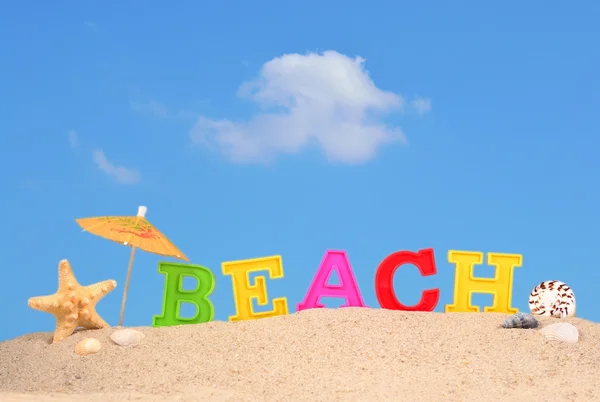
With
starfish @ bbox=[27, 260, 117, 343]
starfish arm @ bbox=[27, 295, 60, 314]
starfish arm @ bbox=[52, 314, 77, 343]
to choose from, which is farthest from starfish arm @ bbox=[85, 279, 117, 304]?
starfish arm @ bbox=[27, 295, 60, 314]

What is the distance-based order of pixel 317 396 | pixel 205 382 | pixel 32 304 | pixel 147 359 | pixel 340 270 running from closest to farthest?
1. pixel 317 396
2. pixel 205 382
3. pixel 147 359
4. pixel 32 304
5. pixel 340 270

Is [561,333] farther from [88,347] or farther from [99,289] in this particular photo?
[99,289]

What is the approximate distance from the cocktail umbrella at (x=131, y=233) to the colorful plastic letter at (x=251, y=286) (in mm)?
826

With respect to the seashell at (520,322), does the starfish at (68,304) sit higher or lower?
lower

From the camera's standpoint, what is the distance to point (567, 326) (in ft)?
31.5

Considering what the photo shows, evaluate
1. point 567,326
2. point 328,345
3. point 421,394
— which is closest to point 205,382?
point 328,345

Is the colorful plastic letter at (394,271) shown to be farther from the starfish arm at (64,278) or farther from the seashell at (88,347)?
the starfish arm at (64,278)

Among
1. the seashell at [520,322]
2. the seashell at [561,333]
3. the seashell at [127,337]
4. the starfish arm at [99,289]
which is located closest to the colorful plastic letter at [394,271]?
the seashell at [520,322]

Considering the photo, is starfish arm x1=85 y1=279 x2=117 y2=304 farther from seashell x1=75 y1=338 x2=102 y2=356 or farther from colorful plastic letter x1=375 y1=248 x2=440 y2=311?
colorful plastic letter x1=375 y1=248 x2=440 y2=311

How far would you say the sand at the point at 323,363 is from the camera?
26.5 feet

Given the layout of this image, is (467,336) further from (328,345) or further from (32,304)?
(32,304)

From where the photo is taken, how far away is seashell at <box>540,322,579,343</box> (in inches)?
370

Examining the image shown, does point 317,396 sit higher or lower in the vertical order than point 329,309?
lower

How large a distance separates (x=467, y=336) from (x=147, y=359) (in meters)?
4.30
